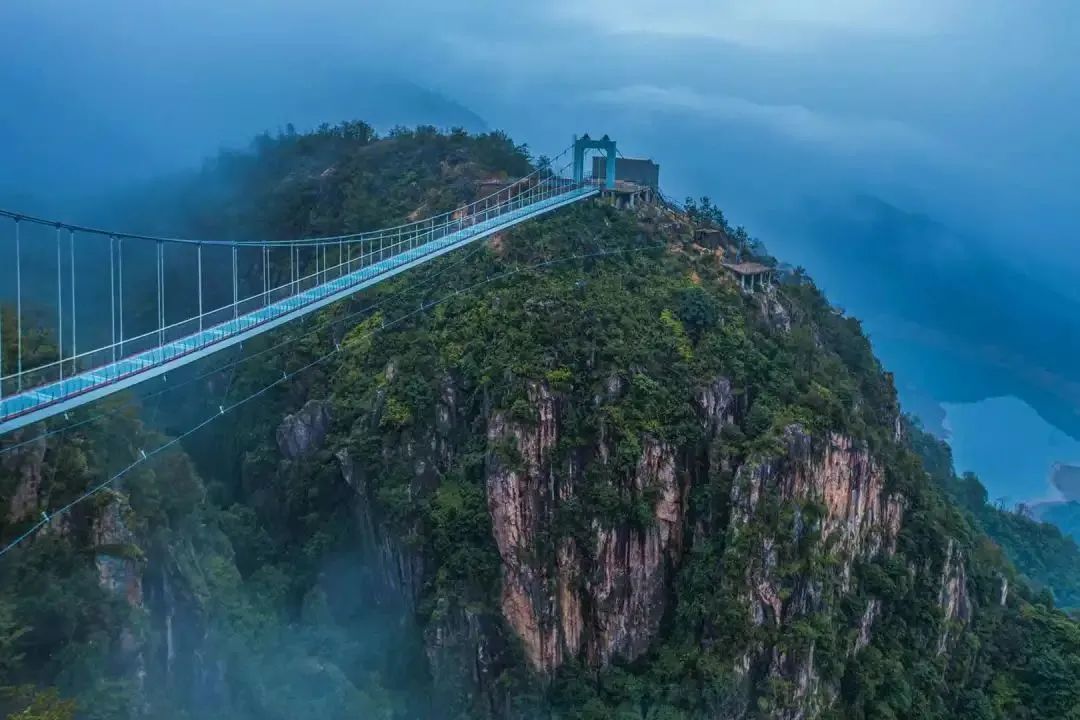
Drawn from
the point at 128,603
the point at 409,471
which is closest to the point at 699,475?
the point at 409,471

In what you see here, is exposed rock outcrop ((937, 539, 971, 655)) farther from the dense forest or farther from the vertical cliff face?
the vertical cliff face

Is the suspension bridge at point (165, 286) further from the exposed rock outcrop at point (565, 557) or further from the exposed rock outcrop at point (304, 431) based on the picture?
the exposed rock outcrop at point (565, 557)

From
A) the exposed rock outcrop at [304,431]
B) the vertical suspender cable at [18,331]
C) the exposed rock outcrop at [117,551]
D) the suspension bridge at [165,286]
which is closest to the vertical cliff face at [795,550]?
the suspension bridge at [165,286]

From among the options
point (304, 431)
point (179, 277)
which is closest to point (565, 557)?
point (304, 431)

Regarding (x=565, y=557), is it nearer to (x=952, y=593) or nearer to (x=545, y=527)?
(x=545, y=527)

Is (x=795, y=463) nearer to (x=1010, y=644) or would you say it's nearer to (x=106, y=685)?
(x=1010, y=644)

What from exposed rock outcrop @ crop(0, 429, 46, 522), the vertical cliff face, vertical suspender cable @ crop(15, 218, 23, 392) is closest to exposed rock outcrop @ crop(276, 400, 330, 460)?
vertical suspender cable @ crop(15, 218, 23, 392)
